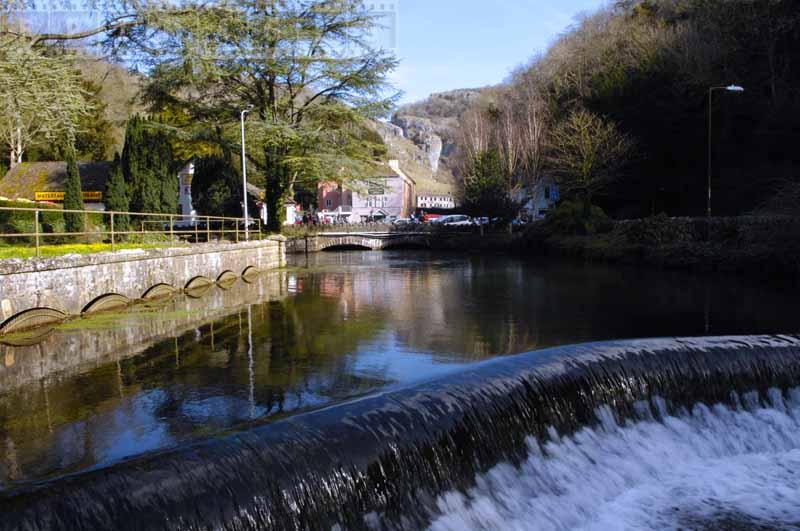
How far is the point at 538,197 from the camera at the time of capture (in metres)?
64.3

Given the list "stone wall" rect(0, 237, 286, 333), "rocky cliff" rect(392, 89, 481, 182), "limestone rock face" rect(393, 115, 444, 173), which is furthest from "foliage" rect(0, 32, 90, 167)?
"limestone rock face" rect(393, 115, 444, 173)

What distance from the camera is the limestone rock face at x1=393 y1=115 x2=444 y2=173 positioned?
176m

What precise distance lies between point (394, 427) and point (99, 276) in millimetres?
10600

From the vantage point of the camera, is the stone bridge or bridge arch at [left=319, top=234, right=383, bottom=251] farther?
bridge arch at [left=319, top=234, right=383, bottom=251]

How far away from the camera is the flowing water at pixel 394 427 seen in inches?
202

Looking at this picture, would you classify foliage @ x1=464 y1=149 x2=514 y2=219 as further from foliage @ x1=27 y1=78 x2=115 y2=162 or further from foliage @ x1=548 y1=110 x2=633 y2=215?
foliage @ x1=27 y1=78 x2=115 y2=162

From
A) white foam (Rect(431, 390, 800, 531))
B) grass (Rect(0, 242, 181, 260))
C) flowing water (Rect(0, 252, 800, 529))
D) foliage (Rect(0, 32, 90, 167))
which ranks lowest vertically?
white foam (Rect(431, 390, 800, 531))

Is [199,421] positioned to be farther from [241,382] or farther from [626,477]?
[626,477]

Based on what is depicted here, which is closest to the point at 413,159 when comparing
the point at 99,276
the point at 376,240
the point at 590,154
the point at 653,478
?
the point at 376,240

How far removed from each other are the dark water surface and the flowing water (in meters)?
0.06

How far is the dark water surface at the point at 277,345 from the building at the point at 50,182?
26097 mm

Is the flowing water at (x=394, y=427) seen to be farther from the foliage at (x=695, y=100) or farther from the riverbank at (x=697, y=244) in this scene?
the foliage at (x=695, y=100)

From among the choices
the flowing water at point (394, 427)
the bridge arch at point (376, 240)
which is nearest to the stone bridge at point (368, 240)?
the bridge arch at point (376, 240)

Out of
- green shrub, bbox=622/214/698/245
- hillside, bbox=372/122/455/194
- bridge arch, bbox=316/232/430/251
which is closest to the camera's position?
green shrub, bbox=622/214/698/245
